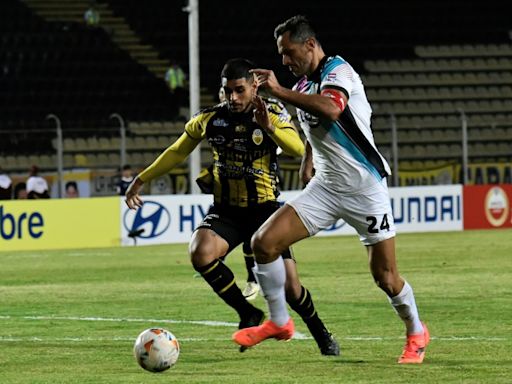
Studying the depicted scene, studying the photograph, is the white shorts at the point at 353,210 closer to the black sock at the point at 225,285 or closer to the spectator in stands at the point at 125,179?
the black sock at the point at 225,285

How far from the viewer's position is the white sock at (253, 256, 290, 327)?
28.6ft

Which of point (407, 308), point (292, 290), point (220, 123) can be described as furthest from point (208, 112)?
point (407, 308)

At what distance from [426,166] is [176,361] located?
24441 millimetres

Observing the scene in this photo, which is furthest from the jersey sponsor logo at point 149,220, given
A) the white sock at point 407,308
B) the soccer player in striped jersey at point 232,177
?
the white sock at point 407,308

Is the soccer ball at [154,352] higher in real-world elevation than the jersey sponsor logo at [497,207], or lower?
higher

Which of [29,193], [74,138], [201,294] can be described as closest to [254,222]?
[201,294]

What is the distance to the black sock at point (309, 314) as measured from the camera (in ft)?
29.9

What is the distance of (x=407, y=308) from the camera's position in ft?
28.4

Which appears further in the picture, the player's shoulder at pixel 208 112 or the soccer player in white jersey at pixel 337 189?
the player's shoulder at pixel 208 112

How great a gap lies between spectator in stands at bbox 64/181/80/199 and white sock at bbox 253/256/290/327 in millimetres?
19280

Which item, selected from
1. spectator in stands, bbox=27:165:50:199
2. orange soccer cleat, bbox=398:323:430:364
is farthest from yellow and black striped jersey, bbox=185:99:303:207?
spectator in stands, bbox=27:165:50:199

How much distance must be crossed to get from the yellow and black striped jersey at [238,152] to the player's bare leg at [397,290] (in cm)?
185

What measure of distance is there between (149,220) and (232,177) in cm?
1535

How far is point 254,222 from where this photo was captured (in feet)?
33.9
